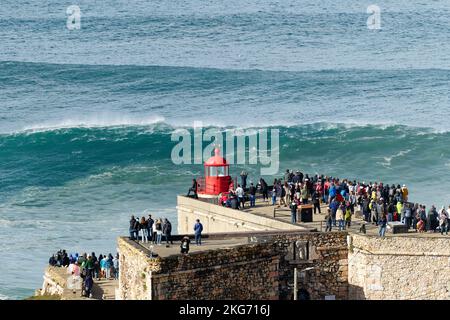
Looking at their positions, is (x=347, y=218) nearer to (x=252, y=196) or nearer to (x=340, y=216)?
(x=340, y=216)

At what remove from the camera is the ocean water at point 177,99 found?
90.6 meters

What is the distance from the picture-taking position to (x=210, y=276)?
51281mm

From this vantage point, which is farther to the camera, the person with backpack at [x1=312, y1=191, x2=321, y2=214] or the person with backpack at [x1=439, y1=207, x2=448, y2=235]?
the person with backpack at [x1=312, y1=191, x2=321, y2=214]

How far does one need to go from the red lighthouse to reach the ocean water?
37.9ft

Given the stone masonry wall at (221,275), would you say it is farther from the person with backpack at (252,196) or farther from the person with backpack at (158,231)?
the person with backpack at (252,196)

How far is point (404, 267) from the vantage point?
5469 cm

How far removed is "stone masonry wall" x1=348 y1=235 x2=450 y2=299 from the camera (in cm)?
5441

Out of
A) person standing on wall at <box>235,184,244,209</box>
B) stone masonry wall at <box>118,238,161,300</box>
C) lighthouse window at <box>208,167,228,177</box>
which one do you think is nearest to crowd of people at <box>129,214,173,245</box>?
stone masonry wall at <box>118,238,161,300</box>

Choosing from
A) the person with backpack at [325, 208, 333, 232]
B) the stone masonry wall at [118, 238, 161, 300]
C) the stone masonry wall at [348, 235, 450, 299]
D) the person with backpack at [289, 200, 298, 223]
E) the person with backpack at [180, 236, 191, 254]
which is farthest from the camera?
the person with backpack at [289, 200, 298, 223]

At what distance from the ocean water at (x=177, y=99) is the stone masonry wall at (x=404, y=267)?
2137 cm

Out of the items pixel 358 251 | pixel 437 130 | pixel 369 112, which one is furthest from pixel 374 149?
pixel 358 251

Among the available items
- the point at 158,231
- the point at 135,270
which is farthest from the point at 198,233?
the point at 135,270

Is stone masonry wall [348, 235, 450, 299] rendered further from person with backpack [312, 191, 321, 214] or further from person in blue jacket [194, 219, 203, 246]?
person in blue jacket [194, 219, 203, 246]

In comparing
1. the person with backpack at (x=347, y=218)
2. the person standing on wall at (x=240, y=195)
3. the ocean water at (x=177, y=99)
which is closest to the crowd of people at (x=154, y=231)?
the person with backpack at (x=347, y=218)
